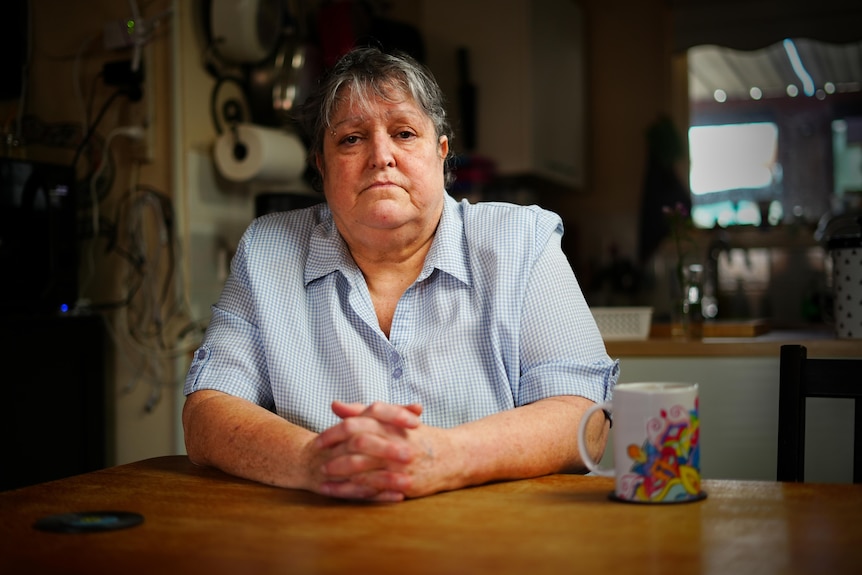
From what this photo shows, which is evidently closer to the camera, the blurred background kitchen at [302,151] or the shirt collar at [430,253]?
the shirt collar at [430,253]

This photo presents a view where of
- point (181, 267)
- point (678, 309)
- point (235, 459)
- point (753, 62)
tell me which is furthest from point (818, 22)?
point (235, 459)

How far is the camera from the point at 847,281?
7.07ft

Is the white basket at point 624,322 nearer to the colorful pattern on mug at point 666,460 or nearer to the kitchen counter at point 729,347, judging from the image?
the kitchen counter at point 729,347

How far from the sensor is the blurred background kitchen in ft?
8.21

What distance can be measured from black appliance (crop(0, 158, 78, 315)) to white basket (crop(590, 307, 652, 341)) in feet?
4.52

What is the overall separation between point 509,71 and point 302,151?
1136 mm

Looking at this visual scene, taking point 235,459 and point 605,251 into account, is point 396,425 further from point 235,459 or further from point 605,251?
point 605,251

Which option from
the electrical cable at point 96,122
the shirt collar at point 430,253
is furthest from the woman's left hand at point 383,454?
the electrical cable at point 96,122

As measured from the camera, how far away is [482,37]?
12.1ft

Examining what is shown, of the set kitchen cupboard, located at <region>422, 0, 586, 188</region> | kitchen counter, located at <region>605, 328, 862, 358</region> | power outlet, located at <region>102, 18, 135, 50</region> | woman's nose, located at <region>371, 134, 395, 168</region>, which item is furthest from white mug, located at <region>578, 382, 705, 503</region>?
kitchen cupboard, located at <region>422, 0, 586, 188</region>

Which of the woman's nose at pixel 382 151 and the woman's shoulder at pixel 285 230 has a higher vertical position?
the woman's nose at pixel 382 151

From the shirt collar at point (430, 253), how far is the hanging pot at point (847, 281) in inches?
43.5

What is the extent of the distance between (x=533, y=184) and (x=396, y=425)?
3.07 m

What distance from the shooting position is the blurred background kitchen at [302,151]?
250 cm
